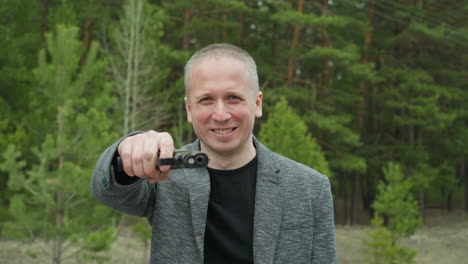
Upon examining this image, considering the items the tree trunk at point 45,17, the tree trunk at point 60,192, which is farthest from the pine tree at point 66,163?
the tree trunk at point 45,17

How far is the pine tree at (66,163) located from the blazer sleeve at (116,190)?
8414 millimetres

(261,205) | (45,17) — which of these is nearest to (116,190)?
(261,205)

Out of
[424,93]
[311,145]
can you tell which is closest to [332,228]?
[311,145]

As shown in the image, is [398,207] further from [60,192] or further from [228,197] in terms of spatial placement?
[228,197]

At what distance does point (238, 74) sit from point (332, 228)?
2.52ft

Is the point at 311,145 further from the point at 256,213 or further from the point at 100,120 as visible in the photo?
the point at 256,213

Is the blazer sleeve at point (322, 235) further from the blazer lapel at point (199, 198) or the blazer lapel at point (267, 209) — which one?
the blazer lapel at point (199, 198)

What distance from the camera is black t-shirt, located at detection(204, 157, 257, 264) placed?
79.4 inches

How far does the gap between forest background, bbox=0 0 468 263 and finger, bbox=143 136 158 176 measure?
29.2ft

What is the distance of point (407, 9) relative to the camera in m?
23.6

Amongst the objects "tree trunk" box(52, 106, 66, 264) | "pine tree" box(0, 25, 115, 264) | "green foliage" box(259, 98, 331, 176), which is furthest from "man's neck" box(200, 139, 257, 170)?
"green foliage" box(259, 98, 331, 176)

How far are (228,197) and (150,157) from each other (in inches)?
25.0

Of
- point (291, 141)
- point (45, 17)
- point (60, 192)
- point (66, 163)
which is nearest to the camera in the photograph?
point (66, 163)

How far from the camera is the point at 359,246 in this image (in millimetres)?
22719
